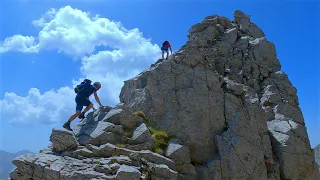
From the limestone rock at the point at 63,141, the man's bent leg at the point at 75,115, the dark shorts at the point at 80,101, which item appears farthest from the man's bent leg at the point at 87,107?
the limestone rock at the point at 63,141

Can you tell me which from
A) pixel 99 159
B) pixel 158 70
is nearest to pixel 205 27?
pixel 158 70

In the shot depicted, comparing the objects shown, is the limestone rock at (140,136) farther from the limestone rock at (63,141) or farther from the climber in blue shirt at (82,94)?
the climber in blue shirt at (82,94)

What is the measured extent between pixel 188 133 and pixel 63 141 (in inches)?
490

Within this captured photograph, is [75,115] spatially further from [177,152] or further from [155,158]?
[177,152]

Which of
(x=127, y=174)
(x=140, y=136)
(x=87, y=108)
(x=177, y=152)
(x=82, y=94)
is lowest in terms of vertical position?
(x=127, y=174)

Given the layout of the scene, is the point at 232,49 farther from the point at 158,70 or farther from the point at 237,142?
the point at 237,142

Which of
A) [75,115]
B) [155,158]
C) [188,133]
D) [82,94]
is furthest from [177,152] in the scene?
[82,94]

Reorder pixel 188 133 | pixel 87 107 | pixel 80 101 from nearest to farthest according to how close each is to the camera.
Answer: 1. pixel 80 101
2. pixel 87 107
3. pixel 188 133

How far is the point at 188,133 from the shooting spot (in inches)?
1234

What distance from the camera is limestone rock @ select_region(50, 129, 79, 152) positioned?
26.0 m

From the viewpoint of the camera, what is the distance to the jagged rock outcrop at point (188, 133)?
24391mm

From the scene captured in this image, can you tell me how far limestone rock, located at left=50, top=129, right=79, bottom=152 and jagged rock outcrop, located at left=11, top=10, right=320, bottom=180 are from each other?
117 mm

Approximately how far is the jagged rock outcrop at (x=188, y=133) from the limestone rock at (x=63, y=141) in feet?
0.38

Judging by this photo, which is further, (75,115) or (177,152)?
(75,115)
